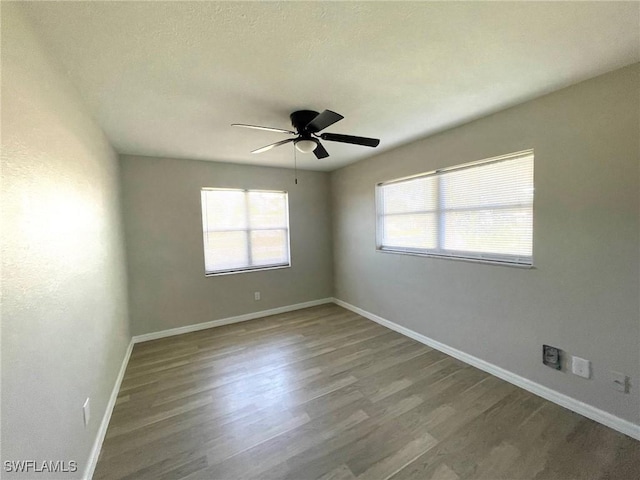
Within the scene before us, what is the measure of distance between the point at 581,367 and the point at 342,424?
72.1 inches

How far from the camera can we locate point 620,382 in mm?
1790

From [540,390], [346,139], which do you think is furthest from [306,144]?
[540,390]

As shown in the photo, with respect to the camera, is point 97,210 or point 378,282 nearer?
point 97,210

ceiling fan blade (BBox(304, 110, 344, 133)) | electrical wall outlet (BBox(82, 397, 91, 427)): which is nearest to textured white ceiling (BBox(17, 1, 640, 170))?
ceiling fan blade (BBox(304, 110, 344, 133))

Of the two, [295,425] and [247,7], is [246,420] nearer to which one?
[295,425]

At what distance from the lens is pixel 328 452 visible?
5.49 feet

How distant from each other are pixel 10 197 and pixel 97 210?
1.33 metres

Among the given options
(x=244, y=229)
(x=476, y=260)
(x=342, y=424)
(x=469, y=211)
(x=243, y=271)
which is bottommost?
(x=342, y=424)

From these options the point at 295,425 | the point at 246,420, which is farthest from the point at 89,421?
the point at 295,425

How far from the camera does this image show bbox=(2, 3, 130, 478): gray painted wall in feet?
3.11

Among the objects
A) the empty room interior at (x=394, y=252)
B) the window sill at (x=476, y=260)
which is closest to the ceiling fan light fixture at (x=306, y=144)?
the empty room interior at (x=394, y=252)

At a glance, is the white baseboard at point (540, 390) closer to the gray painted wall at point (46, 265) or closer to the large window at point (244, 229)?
the large window at point (244, 229)

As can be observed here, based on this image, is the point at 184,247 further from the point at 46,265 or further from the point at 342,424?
the point at 342,424

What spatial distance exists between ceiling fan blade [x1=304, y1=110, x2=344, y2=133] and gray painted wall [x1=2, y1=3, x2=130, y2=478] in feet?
4.68
